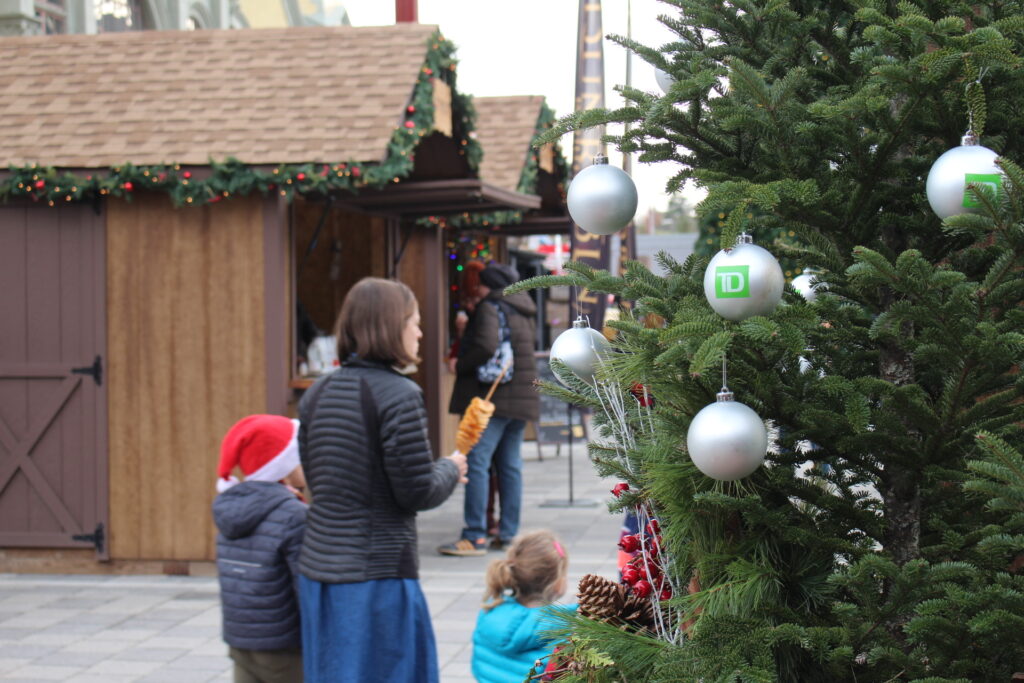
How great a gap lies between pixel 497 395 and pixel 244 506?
4.60 m

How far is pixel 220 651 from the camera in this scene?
6.23 m

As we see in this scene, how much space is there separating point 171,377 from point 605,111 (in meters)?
6.37

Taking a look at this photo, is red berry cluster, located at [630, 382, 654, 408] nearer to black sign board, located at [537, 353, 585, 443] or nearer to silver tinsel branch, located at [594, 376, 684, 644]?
silver tinsel branch, located at [594, 376, 684, 644]

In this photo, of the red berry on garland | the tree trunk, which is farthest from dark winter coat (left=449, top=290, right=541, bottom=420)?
the tree trunk

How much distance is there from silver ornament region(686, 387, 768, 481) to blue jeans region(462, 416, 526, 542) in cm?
Answer: 647

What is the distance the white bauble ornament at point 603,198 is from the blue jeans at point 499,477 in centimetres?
605

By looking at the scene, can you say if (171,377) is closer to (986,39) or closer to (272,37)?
(272,37)

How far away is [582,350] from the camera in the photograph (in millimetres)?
2545

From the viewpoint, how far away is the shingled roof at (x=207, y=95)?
25.8 ft

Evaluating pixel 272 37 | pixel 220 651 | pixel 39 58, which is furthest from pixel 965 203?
pixel 39 58

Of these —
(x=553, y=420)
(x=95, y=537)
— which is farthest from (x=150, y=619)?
(x=553, y=420)

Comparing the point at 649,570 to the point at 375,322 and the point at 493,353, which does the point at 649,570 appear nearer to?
the point at 375,322

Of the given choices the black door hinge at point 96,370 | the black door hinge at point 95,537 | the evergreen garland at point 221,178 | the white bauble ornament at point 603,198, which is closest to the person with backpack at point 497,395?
the evergreen garland at point 221,178

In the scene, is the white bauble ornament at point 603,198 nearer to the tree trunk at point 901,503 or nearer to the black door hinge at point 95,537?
the tree trunk at point 901,503
